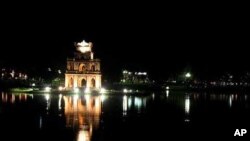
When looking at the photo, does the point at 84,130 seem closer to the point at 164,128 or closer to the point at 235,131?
the point at 164,128

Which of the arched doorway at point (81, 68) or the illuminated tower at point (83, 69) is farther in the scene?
the arched doorway at point (81, 68)

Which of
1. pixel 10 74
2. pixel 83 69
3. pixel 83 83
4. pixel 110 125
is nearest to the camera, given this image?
pixel 110 125

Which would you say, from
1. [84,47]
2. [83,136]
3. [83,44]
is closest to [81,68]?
[84,47]

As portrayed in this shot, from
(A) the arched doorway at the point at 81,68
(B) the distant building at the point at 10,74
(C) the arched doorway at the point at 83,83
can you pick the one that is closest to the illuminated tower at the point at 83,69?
(A) the arched doorway at the point at 81,68

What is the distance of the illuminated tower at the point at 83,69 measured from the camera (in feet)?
242

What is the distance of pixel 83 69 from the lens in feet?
246

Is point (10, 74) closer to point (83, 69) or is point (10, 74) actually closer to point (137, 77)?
point (137, 77)

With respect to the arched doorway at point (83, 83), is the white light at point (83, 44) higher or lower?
higher

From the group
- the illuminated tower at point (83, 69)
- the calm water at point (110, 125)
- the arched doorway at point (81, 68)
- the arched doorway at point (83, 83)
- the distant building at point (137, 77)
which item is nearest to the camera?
the calm water at point (110, 125)

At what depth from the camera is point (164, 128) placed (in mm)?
24516

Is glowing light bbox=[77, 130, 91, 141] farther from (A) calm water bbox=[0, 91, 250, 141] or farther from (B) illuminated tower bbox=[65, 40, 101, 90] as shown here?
(B) illuminated tower bbox=[65, 40, 101, 90]

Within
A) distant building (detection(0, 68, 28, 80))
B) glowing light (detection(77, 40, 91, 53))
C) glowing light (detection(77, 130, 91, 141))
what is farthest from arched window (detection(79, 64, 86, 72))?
glowing light (detection(77, 130, 91, 141))

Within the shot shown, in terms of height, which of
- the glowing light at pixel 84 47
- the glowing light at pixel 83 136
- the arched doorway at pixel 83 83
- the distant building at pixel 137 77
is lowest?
the glowing light at pixel 83 136

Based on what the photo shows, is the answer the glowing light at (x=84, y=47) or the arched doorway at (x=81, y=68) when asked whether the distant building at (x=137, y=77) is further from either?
the arched doorway at (x=81, y=68)
